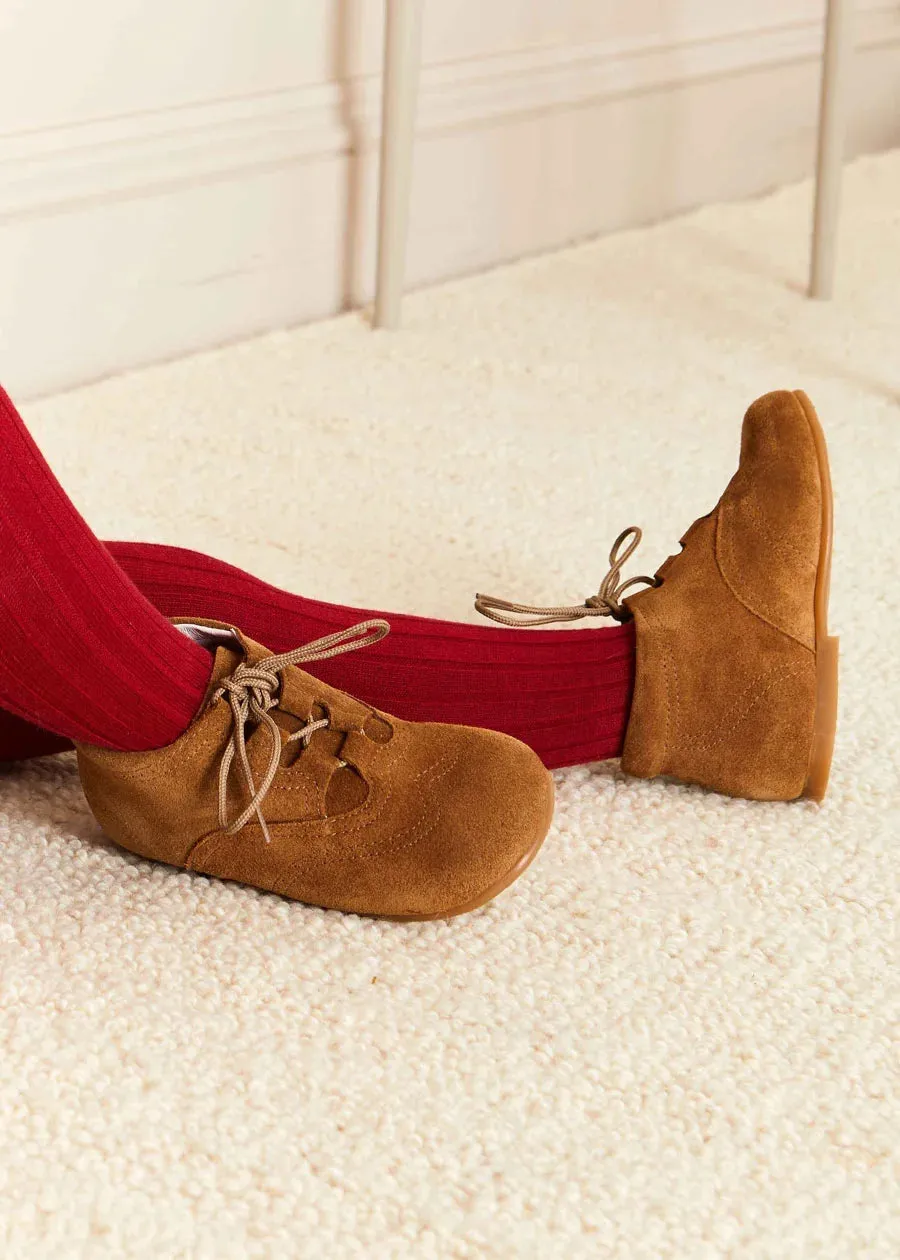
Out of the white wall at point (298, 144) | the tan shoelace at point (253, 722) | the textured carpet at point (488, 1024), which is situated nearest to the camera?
the textured carpet at point (488, 1024)

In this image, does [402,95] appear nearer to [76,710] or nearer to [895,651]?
[895,651]

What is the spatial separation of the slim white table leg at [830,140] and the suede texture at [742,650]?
36.0 inches

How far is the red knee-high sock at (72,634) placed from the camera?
611 mm

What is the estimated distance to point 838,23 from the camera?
1.52 meters

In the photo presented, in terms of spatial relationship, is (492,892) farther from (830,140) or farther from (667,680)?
(830,140)

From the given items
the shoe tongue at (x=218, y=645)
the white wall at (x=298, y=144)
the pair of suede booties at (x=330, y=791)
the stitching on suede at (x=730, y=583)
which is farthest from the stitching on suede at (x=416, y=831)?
the white wall at (x=298, y=144)

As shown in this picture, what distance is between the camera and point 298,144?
151 centimetres

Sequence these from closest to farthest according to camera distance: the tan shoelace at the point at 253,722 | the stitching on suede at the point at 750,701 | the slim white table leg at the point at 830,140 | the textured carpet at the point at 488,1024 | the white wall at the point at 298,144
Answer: the textured carpet at the point at 488,1024
the tan shoelace at the point at 253,722
the stitching on suede at the point at 750,701
the white wall at the point at 298,144
the slim white table leg at the point at 830,140

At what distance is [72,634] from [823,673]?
0.41 meters

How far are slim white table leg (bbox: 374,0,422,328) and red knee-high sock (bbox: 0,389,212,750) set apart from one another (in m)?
0.92

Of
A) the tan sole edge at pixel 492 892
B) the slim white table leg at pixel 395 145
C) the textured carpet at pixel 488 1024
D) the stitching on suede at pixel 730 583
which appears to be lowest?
the textured carpet at pixel 488 1024

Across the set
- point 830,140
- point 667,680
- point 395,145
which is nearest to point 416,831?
point 667,680

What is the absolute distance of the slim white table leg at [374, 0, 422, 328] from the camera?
140 centimetres

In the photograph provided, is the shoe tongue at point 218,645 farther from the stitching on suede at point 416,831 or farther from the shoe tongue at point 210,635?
the stitching on suede at point 416,831
